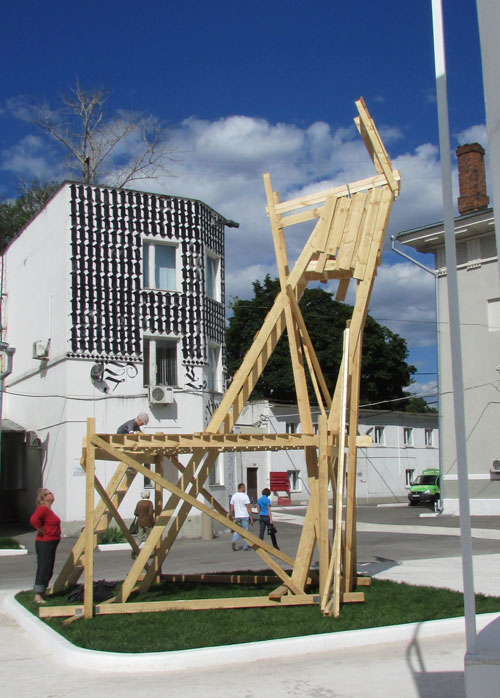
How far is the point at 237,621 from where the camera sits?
8266 millimetres

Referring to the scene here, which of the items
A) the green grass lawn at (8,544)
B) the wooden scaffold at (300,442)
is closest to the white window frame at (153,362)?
the green grass lawn at (8,544)

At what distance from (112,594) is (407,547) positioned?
33.9 ft

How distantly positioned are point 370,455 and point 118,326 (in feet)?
87.7

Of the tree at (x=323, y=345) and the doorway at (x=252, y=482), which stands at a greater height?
the tree at (x=323, y=345)

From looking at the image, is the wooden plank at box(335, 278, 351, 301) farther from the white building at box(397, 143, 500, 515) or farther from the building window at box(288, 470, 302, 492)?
the building window at box(288, 470, 302, 492)

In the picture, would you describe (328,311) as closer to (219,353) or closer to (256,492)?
(256,492)

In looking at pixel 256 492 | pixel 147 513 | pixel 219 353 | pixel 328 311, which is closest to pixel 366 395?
pixel 328 311

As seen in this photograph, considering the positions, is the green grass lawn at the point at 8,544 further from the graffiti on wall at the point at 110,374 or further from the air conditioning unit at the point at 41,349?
the air conditioning unit at the point at 41,349

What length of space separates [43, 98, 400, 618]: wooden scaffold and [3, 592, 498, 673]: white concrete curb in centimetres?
95

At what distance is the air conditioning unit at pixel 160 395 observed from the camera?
2339 cm

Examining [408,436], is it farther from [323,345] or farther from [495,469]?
[495,469]

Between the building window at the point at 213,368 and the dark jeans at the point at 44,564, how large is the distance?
15.1m

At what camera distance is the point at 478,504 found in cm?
2819

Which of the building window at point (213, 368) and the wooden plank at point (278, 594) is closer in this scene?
the wooden plank at point (278, 594)
